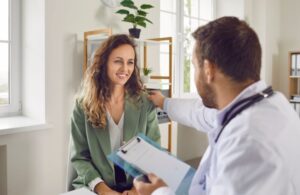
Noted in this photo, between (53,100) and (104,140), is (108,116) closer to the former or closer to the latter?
(104,140)

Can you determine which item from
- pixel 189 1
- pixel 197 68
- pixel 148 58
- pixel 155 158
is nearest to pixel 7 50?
pixel 148 58

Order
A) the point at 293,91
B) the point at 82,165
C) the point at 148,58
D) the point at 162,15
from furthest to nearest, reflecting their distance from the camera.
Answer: the point at 293,91 < the point at 162,15 < the point at 148,58 < the point at 82,165

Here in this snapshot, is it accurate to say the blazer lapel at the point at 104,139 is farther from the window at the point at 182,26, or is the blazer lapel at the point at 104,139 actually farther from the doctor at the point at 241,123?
the window at the point at 182,26

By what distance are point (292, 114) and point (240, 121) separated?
0.57ft

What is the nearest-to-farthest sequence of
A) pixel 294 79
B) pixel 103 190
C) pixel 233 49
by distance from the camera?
pixel 233 49 < pixel 103 190 < pixel 294 79

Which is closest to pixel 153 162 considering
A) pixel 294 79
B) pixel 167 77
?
pixel 167 77

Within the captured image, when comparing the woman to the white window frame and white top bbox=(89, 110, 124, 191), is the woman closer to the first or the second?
white top bbox=(89, 110, 124, 191)

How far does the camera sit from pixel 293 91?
15.6ft

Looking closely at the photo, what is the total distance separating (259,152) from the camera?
0.78 metres

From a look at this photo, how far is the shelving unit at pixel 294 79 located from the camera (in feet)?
14.9

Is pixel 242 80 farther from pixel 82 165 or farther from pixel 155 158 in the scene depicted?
pixel 82 165

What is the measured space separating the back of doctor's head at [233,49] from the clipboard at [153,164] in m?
0.51

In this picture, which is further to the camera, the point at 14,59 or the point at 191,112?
the point at 14,59

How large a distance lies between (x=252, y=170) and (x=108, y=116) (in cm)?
106
